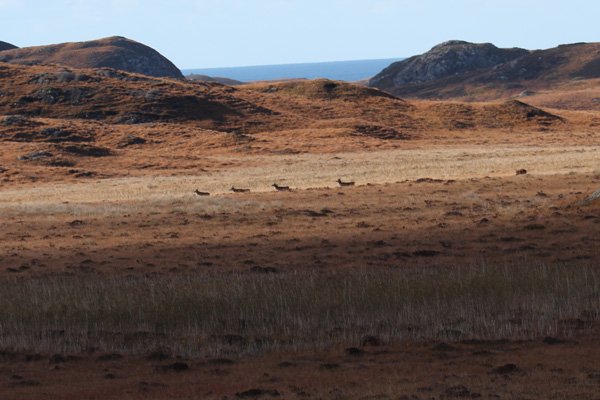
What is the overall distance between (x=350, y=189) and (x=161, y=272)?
736 inches

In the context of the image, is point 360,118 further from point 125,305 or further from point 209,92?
point 125,305

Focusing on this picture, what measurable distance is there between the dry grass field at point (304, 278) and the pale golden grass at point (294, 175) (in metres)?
0.24

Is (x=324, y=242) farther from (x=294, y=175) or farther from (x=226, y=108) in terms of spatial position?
(x=226, y=108)

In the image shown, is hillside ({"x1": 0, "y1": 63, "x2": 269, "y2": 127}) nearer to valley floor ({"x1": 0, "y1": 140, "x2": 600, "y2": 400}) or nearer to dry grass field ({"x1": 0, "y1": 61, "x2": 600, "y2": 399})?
dry grass field ({"x1": 0, "y1": 61, "x2": 600, "y2": 399})

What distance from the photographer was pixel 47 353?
15742 millimetres

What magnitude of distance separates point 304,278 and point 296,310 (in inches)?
119

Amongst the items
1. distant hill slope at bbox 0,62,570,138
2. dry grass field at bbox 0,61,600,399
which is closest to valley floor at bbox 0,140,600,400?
dry grass field at bbox 0,61,600,399

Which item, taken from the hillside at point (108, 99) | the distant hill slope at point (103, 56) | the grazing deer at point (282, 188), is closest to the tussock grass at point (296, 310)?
the grazing deer at point (282, 188)

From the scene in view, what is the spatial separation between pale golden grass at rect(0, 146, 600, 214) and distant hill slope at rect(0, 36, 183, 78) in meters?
104

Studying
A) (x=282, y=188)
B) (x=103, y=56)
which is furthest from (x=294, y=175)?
Answer: (x=103, y=56)

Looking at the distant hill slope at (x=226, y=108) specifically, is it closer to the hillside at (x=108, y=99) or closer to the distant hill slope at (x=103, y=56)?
the hillside at (x=108, y=99)

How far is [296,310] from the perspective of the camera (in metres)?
17.7

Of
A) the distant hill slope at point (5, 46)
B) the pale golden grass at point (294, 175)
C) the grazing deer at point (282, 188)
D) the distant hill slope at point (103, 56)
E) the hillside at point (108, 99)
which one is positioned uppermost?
the distant hill slope at point (5, 46)

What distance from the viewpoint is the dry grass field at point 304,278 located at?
1371 centimetres
